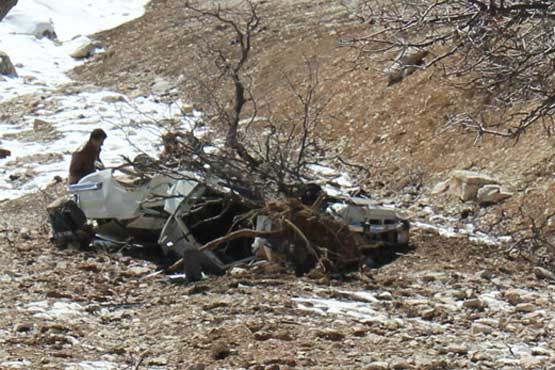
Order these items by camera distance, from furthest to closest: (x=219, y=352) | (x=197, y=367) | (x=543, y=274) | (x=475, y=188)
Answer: (x=475, y=188) → (x=543, y=274) → (x=219, y=352) → (x=197, y=367)

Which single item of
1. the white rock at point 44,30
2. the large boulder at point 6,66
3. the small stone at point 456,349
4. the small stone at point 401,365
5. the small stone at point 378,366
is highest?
the white rock at point 44,30

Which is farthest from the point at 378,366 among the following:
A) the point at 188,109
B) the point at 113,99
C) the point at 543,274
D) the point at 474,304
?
the point at 113,99

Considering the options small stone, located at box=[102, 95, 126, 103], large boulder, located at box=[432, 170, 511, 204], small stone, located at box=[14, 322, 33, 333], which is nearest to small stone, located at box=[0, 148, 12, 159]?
small stone, located at box=[102, 95, 126, 103]

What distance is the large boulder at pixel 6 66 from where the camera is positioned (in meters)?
22.0

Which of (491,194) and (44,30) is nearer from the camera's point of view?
(491,194)

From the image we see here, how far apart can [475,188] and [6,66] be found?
12.5m

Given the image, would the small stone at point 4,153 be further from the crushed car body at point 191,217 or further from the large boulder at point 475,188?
the large boulder at point 475,188

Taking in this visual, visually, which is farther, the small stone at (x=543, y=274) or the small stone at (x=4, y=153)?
the small stone at (x=4, y=153)

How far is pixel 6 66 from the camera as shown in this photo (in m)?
22.1

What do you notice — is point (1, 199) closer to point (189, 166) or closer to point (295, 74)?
point (189, 166)

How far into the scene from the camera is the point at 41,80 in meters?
22.1

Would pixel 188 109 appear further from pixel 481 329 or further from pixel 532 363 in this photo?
pixel 532 363

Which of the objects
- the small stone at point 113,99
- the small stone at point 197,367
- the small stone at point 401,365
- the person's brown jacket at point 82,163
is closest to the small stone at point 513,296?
the small stone at point 401,365

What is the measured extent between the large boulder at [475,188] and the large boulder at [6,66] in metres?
11.8
